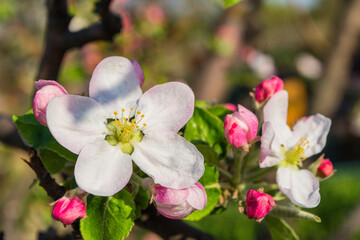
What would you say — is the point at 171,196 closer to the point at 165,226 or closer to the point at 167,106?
the point at 167,106

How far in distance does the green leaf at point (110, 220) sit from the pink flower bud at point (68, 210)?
0.11 feet

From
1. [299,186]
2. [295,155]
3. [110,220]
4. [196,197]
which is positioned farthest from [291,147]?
[110,220]

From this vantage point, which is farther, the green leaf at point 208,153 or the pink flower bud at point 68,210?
the green leaf at point 208,153

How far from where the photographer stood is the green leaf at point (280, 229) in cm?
81

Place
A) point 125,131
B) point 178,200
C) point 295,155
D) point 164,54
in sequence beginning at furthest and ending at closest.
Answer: point 164,54 < point 295,155 < point 125,131 < point 178,200

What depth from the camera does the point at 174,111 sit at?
71 centimetres

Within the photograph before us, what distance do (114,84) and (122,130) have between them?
9 centimetres

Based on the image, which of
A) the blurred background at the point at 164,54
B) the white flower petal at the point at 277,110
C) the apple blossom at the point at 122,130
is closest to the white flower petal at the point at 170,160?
the apple blossom at the point at 122,130

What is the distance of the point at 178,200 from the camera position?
0.64m

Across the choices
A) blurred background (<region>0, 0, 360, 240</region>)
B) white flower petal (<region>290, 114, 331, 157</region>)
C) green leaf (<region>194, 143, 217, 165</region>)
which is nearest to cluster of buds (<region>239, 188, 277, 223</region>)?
green leaf (<region>194, 143, 217, 165</region>)

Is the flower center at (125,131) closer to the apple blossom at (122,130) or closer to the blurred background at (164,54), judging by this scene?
the apple blossom at (122,130)

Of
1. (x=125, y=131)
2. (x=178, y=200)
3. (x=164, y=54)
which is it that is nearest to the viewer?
(x=178, y=200)

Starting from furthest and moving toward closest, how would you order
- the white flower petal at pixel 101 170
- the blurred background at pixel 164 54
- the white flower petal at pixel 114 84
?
the blurred background at pixel 164 54 < the white flower petal at pixel 114 84 < the white flower petal at pixel 101 170

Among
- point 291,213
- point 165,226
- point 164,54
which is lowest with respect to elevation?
point 164,54
